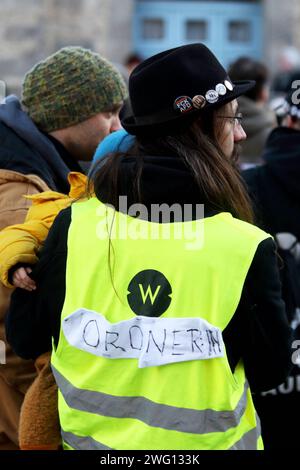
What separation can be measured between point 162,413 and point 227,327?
0.26m

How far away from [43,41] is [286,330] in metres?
8.25

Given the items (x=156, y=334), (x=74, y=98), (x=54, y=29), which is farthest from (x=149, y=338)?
(x=54, y=29)

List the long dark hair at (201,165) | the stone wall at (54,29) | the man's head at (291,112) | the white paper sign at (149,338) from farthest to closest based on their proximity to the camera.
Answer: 1. the stone wall at (54,29)
2. the man's head at (291,112)
3. the long dark hair at (201,165)
4. the white paper sign at (149,338)

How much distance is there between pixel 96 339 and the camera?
1822mm

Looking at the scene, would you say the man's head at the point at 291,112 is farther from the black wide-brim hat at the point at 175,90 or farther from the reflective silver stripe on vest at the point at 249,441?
the reflective silver stripe on vest at the point at 249,441

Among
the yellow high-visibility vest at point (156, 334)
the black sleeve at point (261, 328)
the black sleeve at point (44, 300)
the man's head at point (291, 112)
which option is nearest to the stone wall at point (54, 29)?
the man's head at point (291, 112)

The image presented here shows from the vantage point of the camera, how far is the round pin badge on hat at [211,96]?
6.26ft

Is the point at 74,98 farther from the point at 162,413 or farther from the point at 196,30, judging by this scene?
the point at 196,30

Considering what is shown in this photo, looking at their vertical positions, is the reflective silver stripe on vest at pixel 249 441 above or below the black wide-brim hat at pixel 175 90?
below

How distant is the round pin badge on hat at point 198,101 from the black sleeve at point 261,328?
391mm

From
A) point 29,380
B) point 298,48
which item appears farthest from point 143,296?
point 298,48

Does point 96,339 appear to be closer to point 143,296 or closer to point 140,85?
point 143,296

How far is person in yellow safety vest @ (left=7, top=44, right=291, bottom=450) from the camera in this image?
1.75m

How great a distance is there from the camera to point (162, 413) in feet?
5.76
